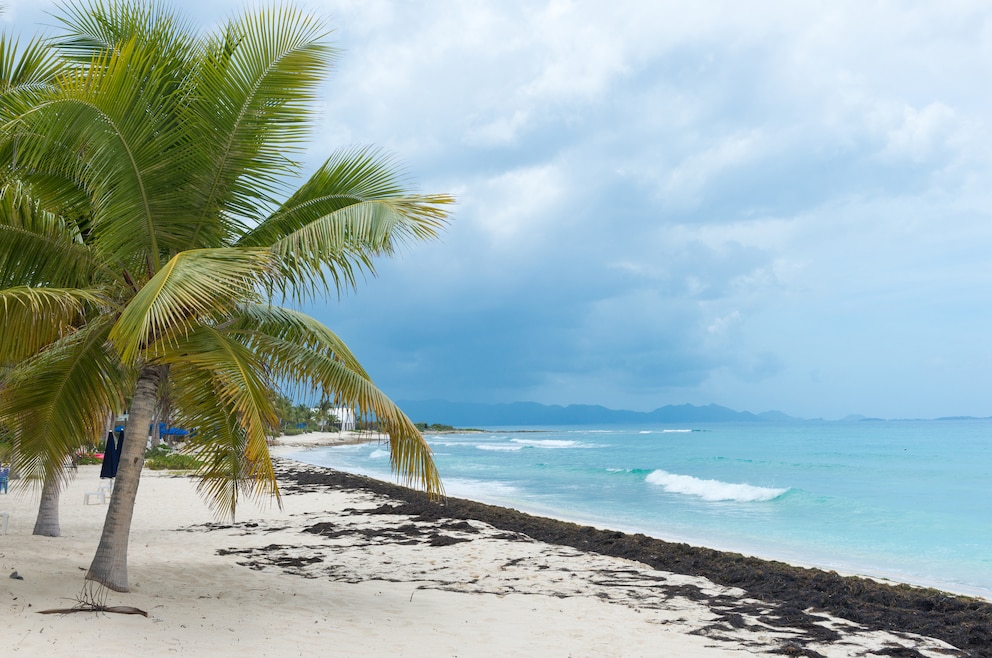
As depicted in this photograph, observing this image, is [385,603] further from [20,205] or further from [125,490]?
[20,205]

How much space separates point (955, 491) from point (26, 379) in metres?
31.3

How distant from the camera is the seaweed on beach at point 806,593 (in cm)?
704

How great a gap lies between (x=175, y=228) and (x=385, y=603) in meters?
4.13

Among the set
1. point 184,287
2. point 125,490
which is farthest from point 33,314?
point 184,287

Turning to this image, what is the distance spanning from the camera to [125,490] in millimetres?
6535

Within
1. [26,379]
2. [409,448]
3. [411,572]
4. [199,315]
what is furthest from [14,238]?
[411,572]

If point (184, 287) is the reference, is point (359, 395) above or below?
below

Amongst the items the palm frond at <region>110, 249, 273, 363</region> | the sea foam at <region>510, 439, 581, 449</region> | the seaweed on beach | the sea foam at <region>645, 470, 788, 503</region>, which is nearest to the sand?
the seaweed on beach

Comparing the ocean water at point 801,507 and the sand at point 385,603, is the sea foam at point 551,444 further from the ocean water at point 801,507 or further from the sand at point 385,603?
the sand at point 385,603

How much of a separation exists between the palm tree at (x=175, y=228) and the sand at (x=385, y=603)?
115 centimetres

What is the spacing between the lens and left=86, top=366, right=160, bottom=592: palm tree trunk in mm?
6516

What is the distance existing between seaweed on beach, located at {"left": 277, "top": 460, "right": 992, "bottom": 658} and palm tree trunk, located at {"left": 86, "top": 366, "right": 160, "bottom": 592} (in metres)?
4.40

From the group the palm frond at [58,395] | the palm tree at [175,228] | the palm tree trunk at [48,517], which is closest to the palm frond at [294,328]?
the palm tree at [175,228]

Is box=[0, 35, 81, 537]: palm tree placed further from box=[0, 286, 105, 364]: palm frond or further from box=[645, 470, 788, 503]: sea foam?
box=[645, 470, 788, 503]: sea foam
